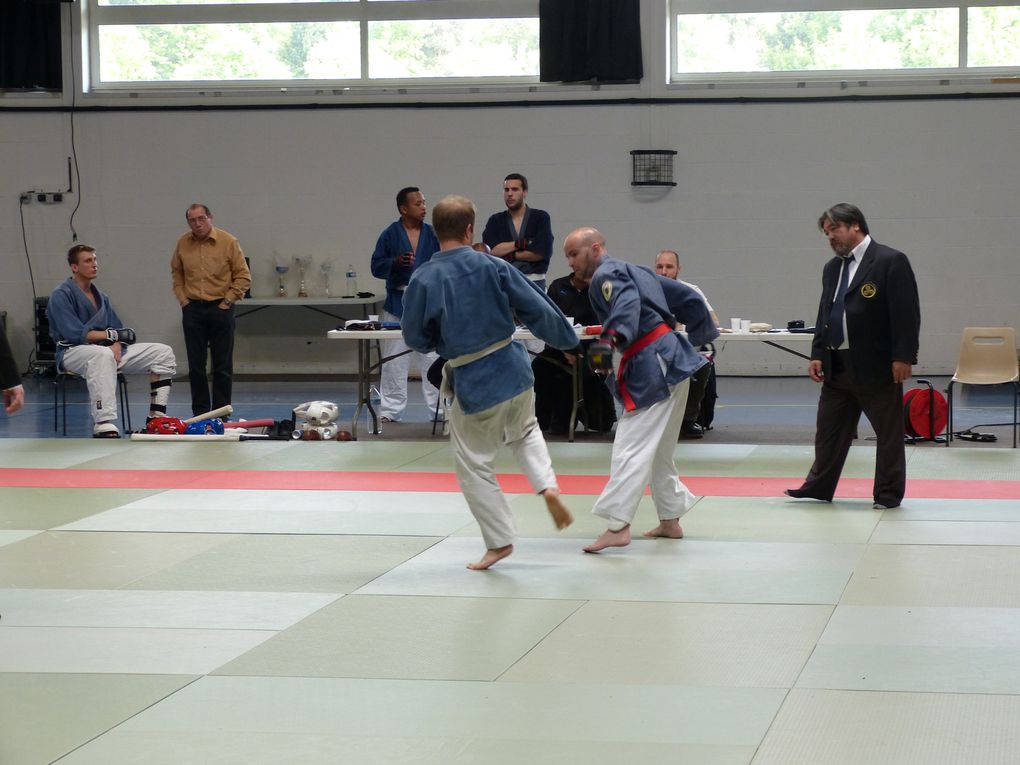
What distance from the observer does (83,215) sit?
14.4m

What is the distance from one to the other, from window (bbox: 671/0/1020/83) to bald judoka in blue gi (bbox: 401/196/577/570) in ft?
30.1

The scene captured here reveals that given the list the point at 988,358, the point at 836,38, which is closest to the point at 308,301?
the point at 836,38

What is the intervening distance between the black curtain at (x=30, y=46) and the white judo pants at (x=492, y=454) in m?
10.8

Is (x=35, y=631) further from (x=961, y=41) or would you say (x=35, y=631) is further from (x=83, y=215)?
(x=961, y=41)

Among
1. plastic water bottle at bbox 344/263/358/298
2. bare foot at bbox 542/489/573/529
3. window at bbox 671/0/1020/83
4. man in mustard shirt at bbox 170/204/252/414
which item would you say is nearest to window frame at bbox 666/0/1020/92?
window at bbox 671/0/1020/83

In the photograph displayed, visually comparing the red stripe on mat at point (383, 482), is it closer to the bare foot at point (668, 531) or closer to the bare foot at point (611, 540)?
the bare foot at point (668, 531)

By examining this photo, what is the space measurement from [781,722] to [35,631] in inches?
98.9

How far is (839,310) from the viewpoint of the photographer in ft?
21.2

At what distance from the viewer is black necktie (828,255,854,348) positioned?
6441mm

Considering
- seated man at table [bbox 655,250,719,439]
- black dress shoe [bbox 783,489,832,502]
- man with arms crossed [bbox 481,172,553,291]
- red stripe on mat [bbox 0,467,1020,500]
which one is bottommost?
red stripe on mat [bbox 0,467,1020,500]

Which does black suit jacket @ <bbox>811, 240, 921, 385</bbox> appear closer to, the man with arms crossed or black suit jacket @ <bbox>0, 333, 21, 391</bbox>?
the man with arms crossed

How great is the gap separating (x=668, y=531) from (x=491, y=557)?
3.21ft

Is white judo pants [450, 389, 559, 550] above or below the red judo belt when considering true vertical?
below

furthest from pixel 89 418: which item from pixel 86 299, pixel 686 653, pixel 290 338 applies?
pixel 686 653
